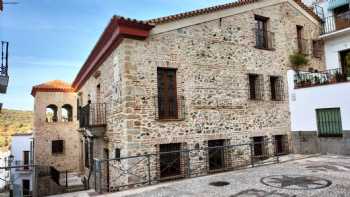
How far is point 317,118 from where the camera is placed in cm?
1303

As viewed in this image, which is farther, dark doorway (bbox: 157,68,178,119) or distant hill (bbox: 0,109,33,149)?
distant hill (bbox: 0,109,33,149)

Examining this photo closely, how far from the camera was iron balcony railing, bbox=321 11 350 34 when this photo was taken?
50.1ft

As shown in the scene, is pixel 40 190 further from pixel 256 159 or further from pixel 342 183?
pixel 342 183

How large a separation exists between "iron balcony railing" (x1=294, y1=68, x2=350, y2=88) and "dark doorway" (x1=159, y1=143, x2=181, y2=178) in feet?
24.9

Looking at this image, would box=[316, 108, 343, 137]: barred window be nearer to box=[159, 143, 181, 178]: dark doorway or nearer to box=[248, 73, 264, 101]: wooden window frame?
box=[248, 73, 264, 101]: wooden window frame

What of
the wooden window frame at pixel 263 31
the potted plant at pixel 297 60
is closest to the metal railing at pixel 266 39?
the wooden window frame at pixel 263 31

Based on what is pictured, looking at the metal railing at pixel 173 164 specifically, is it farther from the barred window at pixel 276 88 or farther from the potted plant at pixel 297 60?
the potted plant at pixel 297 60

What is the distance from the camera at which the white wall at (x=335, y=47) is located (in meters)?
15.0

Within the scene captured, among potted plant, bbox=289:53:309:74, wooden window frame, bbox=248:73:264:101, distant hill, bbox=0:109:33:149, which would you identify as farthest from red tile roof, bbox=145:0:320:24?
distant hill, bbox=0:109:33:149

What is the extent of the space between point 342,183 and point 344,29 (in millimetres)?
10567

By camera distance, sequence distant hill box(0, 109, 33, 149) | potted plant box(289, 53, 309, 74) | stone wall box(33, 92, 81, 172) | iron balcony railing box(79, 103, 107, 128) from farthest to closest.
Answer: distant hill box(0, 109, 33, 149)
stone wall box(33, 92, 81, 172)
potted plant box(289, 53, 309, 74)
iron balcony railing box(79, 103, 107, 128)

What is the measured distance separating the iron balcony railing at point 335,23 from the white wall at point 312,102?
468cm

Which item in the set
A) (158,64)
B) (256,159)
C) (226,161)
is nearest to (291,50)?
(256,159)

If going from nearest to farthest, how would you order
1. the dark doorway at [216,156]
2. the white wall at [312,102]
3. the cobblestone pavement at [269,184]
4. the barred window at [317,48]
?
the cobblestone pavement at [269,184]
the dark doorway at [216,156]
the white wall at [312,102]
the barred window at [317,48]
